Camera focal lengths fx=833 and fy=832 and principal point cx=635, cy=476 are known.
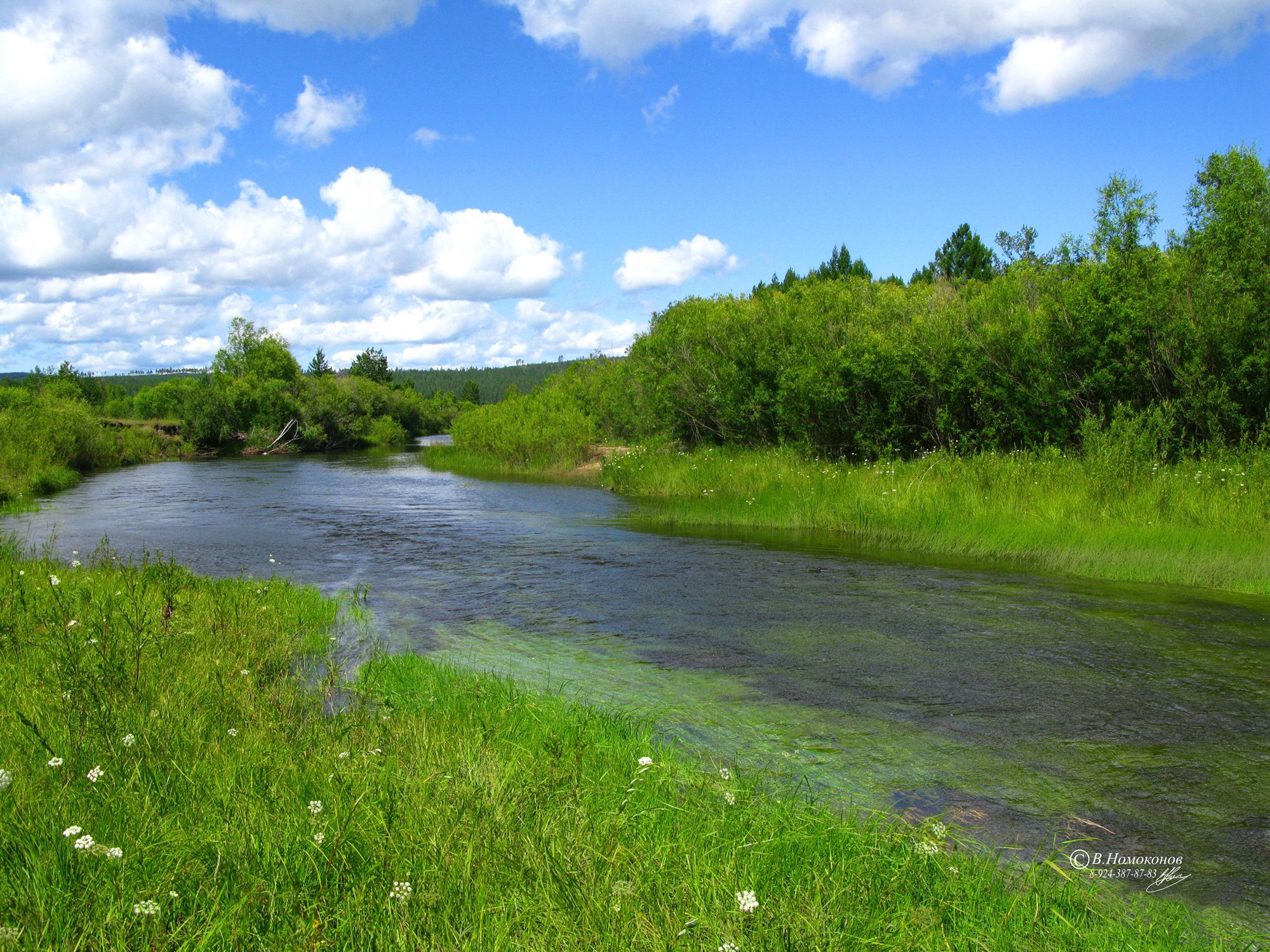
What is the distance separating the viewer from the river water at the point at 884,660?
5.71 metres

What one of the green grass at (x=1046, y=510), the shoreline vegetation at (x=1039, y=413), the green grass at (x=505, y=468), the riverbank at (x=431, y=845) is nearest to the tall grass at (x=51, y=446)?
the green grass at (x=505, y=468)

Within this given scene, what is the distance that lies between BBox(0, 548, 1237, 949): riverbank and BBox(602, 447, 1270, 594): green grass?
1079cm

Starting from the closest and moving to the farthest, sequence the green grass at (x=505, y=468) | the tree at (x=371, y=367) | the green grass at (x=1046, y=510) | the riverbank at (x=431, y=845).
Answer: the riverbank at (x=431, y=845) < the green grass at (x=1046, y=510) < the green grass at (x=505, y=468) < the tree at (x=371, y=367)

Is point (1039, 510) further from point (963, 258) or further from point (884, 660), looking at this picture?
point (963, 258)

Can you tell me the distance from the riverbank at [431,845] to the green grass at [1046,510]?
10790 mm

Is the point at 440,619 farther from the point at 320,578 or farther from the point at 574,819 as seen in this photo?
the point at 574,819

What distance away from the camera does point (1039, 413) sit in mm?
19734

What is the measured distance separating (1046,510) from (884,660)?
27.9 ft

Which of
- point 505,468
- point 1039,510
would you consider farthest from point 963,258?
point 1039,510

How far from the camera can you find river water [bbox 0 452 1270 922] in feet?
18.7

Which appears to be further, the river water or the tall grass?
the tall grass
